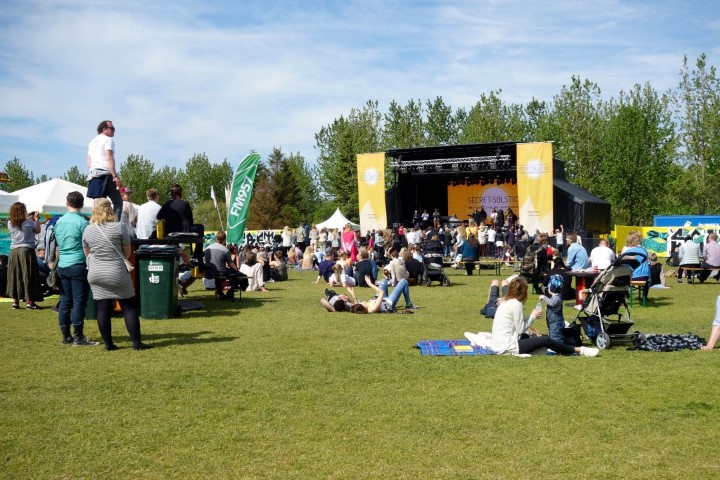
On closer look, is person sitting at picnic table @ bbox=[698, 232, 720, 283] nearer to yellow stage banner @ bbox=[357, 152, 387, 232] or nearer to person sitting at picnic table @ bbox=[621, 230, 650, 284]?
person sitting at picnic table @ bbox=[621, 230, 650, 284]

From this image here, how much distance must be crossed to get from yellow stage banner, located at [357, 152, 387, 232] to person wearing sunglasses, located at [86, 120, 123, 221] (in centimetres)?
2418

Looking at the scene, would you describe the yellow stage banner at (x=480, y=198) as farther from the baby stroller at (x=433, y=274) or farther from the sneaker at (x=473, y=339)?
the sneaker at (x=473, y=339)

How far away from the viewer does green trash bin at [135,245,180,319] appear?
36.0 feet

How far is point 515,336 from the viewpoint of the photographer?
8344 millimetres

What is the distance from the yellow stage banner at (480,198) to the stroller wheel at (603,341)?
27.8 m

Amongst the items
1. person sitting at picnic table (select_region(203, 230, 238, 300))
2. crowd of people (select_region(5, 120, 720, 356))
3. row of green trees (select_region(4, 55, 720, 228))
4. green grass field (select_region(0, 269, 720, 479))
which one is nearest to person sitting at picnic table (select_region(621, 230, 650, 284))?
crowd of people (select_region(5, 120, 720, 356))

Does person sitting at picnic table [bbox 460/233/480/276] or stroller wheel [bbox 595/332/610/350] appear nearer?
stroller wheel [bbox 595/332/610/350]

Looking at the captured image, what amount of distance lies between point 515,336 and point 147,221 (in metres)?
6.43

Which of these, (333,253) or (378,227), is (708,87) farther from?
(333,253)

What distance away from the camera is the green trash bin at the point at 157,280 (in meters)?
11.0

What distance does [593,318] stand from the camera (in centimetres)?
949

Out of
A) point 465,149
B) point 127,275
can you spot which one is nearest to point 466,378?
point 127,275

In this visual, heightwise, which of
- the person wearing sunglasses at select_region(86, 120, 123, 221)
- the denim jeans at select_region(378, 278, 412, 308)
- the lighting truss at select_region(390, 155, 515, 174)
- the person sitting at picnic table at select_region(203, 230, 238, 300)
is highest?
the lighting truss at select_region(390, 155, 515, 174)

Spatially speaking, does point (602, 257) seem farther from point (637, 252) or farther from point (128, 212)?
point (128, 212)
